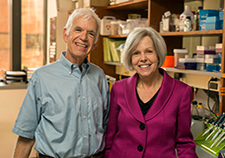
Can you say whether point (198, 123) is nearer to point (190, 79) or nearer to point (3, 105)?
point (190, 79)

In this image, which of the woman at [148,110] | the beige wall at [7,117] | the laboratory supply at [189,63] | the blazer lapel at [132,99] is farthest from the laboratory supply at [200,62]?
the beige wall at [7,117]

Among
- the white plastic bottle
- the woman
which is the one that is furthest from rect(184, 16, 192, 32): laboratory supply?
the woman

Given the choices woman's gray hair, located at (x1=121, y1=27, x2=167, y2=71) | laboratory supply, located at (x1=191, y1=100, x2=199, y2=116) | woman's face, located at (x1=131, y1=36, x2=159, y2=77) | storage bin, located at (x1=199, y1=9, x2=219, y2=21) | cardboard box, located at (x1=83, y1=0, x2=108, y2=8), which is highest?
cardboard box, located at (x1=83, y1=0, x2=108, y2=8)

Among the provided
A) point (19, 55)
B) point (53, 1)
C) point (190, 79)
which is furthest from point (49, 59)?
point (190, 79)

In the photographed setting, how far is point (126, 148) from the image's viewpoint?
1683mm

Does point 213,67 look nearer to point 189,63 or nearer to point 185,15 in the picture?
point 189,63

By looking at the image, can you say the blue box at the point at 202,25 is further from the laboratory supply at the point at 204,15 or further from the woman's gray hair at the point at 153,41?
the woman's gray hair at the point at 153,41

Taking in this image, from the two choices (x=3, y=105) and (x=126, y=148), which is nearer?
(x=126, y=148)

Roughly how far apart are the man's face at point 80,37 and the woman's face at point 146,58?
30 cm

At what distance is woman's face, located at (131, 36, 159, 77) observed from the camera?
1676 mm

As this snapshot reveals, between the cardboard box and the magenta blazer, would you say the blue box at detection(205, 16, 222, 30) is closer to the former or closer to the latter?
the magenta blazer

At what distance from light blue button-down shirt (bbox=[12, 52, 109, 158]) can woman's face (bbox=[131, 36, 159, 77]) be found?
1.05ft

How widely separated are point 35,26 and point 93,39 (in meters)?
3.41

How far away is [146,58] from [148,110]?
0.30 m
